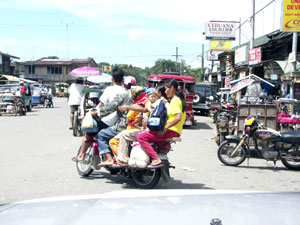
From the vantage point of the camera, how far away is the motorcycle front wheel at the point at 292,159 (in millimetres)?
7688

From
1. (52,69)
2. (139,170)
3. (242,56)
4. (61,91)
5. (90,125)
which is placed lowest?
(139,170)

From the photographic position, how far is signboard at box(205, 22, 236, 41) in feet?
92.3

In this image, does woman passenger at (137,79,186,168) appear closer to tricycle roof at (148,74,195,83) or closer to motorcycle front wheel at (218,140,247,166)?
motorcycle front wheel at (218,140,247,166)

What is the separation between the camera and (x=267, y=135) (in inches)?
310

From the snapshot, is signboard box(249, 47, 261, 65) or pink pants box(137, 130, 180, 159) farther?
signboard box(249, 47, 261, 65)

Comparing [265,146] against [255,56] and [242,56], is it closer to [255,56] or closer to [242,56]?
[255,56]

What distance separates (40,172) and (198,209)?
537cm

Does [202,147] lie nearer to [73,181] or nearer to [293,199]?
[73,181]

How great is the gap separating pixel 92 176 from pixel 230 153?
3.14m

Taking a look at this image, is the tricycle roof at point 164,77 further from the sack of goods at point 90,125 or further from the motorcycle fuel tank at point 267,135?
the sack of goods at point 90,125

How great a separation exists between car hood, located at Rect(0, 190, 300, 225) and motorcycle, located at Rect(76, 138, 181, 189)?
296 centimetres

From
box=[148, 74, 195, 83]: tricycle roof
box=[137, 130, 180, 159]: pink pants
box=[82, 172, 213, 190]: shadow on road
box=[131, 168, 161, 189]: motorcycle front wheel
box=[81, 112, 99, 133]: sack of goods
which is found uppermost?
box=[148, 74, 195, 83]: tricycle roof

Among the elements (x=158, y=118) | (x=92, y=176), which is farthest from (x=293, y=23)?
(x=92, y=176)

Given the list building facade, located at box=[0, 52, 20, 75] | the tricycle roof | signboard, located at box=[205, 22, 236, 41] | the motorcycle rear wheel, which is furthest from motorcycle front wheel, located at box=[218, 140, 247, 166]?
building facade, located at box=[0, 52, 20, 75]
